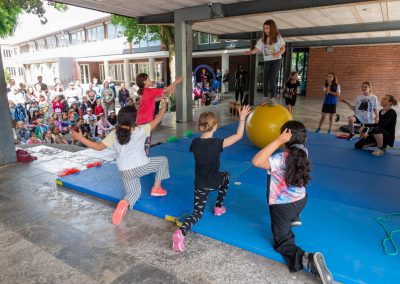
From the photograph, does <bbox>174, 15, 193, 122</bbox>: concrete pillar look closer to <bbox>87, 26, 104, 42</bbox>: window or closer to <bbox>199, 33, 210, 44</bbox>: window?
<bbox>199, 33, 210, 44</bbox>: window

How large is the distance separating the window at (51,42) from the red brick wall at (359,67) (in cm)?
3040

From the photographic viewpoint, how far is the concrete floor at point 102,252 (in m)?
2.34

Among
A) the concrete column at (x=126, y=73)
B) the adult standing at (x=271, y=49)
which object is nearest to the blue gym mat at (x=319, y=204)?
the adult standing at (x=271, y=49)

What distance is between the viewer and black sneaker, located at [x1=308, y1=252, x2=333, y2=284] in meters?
2.12

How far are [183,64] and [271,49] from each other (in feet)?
13.4

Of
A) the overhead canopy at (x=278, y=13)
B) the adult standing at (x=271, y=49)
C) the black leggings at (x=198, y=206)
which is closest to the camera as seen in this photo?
the black leggings at (x=198, y=206)

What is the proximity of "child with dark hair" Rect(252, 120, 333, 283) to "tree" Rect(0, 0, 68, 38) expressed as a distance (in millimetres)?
15665

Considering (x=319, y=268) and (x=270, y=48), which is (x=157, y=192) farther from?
(x=270, y=48)

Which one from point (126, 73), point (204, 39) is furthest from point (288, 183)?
point (126, 73)

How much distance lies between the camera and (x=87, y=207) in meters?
3.53

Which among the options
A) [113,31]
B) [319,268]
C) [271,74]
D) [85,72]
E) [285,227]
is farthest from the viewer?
[85,72]

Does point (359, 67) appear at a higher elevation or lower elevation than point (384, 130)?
higher

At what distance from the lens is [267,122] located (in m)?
4.98

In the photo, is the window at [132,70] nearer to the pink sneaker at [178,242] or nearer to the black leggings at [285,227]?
the pink sneaker at [178,242]
